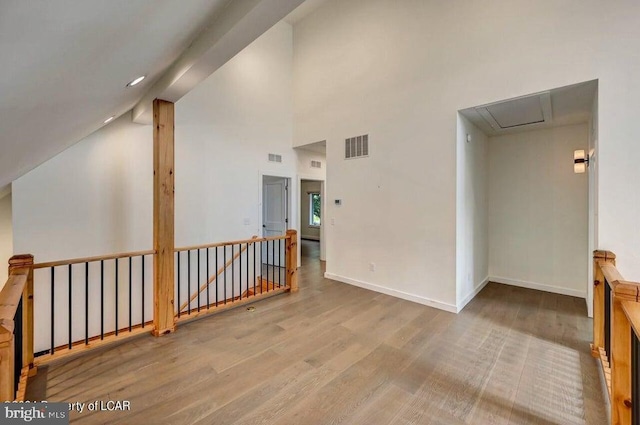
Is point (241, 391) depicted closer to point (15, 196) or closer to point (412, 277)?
point (412, 277)

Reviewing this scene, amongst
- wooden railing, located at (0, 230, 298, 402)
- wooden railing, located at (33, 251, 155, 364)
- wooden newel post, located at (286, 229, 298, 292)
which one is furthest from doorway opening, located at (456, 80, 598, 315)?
wooden railing, located at (33, 251, 155, 364)

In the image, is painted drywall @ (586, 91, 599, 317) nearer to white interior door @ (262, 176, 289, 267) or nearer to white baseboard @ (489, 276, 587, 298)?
white baseboard @ (489, 276, 587, 298)

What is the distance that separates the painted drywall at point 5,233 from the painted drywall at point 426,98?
15.2ft

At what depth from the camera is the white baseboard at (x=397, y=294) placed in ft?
12.2

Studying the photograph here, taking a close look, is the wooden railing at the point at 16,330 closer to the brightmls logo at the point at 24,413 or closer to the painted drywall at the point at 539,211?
the brightmls logo at the point at 24,413

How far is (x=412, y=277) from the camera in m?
4.07

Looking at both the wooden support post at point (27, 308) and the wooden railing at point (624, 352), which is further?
the wooden support post at point (27, 308)

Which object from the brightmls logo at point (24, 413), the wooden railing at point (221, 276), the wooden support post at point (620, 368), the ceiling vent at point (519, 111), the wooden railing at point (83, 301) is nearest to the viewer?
the brightmls logo at point (24, 413)

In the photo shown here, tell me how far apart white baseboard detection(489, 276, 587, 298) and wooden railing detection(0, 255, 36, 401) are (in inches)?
232

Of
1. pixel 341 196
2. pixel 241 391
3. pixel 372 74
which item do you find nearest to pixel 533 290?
pixel 341 196

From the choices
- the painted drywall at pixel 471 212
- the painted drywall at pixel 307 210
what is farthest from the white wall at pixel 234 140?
the painted drywall at pixel 307 210

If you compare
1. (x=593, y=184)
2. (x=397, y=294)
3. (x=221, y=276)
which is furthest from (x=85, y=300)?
(x=593, y=184)

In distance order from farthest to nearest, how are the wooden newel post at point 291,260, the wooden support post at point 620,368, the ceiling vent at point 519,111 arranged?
the wooden newel post at point 291,260, the ceiling vent at point 519,111, the wooden support post at point 620,368

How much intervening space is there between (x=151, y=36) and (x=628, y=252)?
14.0ft
